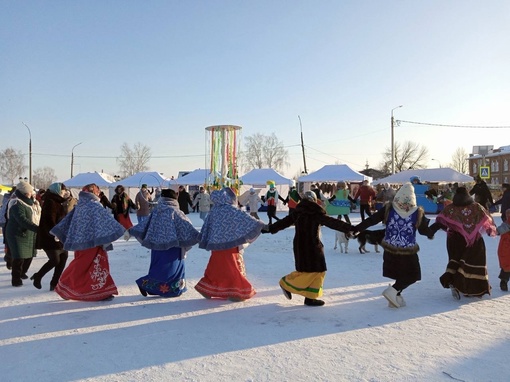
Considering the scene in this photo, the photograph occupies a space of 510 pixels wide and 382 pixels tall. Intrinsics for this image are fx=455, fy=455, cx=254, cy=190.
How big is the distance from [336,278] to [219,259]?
2.33m

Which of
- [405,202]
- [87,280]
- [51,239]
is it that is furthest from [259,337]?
[51,239]

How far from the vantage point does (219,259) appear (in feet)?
18.5

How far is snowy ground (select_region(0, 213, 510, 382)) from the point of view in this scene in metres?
3.48

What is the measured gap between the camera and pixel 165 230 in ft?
18.8

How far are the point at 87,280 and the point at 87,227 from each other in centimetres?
66

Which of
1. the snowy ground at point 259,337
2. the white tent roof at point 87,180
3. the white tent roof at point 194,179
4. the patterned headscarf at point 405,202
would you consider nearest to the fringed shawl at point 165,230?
the snowy ground at point 259,337

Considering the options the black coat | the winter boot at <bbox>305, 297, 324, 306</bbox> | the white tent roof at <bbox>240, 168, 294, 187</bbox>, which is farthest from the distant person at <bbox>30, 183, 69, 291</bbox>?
the white tent roof at <bbox>240, 168, 294, 187</bbox>

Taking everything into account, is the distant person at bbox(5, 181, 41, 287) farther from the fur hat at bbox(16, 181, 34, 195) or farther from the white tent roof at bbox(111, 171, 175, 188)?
the white tent roof at bbox(111, 171, 175, 188)

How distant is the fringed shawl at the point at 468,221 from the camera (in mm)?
5730

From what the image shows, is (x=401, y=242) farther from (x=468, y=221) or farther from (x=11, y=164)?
(x=11, y=164)

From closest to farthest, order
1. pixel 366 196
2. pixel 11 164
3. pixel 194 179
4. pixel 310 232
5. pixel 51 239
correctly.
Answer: pixel 310 232, pixel 51 239, pixel 366 196, pixel 194 179, pixel 11 164

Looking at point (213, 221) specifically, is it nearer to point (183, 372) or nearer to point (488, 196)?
point (183, 372)

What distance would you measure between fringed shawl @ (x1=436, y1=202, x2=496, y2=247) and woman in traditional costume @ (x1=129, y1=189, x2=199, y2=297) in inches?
129

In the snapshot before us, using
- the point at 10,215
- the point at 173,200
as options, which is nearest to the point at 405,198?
the point at 173,200
